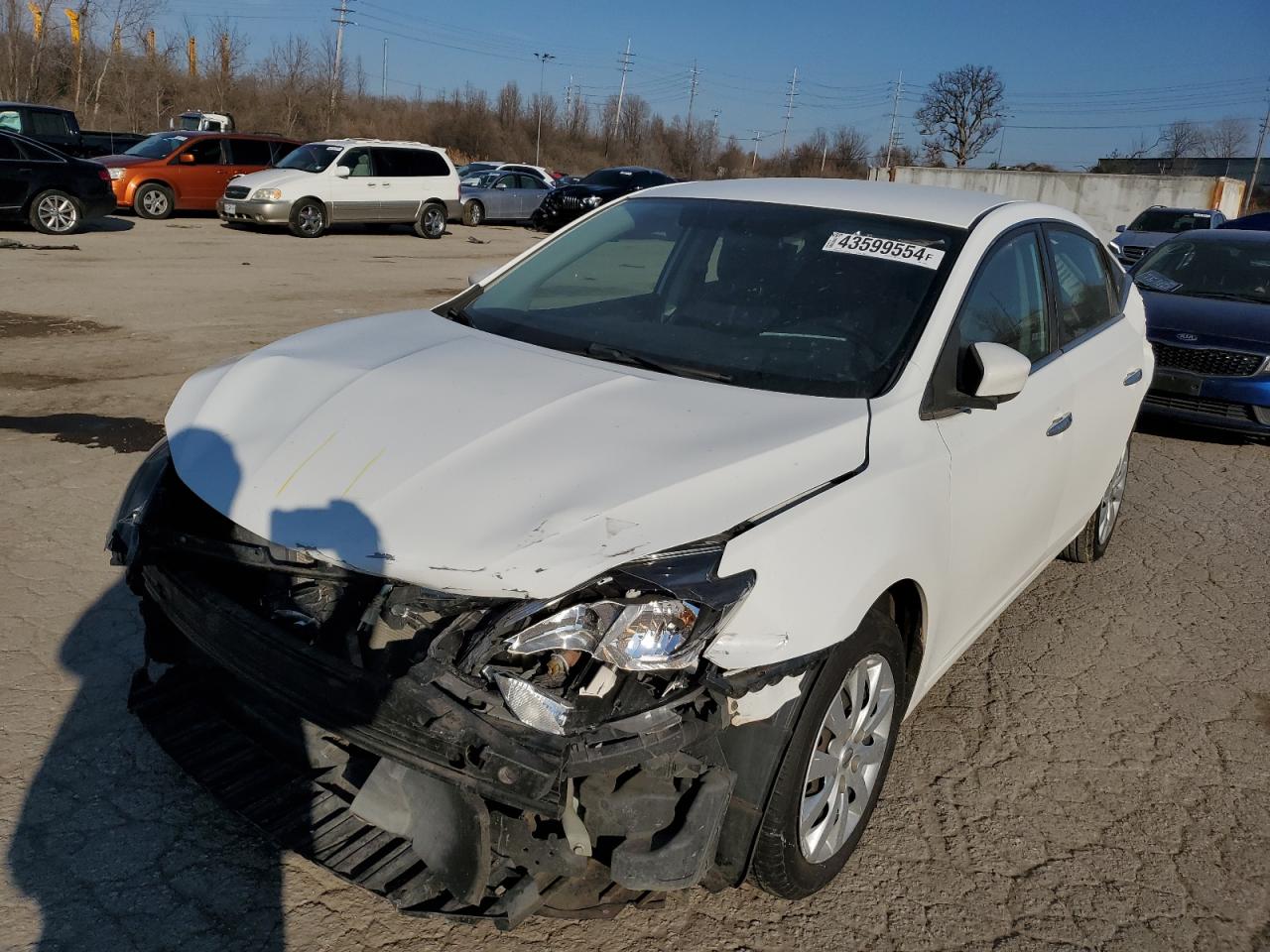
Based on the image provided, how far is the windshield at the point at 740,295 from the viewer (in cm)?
325

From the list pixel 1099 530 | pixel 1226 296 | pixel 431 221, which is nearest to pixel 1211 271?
pixel 1226 296

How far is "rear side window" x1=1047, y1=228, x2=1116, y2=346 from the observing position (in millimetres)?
4199

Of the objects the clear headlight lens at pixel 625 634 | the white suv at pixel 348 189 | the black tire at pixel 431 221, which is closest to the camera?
the clear headlight lens at pixel 625 634

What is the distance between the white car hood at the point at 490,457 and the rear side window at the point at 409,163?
742 inches

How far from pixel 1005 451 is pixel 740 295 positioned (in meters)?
1.02

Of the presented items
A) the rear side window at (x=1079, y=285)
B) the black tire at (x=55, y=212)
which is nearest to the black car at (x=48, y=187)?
the black tire at (x=55, y=212)

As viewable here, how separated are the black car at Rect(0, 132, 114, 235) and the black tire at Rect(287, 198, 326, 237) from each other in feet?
11.2

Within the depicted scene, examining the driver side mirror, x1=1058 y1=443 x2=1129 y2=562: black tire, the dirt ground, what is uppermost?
the driver side mirror

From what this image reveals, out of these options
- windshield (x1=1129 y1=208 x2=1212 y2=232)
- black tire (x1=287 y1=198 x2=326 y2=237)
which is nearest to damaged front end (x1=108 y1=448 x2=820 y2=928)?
black tire (x1=287 y1=198 x2=326 y2=237)

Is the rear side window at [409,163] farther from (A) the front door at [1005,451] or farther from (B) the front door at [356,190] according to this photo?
(A) the front door at [1005,451]

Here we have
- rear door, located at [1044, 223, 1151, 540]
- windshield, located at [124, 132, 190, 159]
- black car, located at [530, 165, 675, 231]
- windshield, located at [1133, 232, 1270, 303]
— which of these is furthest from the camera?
black car, located at [530, 165, 675, 231]

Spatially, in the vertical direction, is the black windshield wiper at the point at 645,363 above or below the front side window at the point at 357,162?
below

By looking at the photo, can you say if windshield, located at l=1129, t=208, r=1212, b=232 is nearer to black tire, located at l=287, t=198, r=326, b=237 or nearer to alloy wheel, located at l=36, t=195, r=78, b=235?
black tire, located at l=287, t=198, r=326, b=237

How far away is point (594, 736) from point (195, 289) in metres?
11.6
